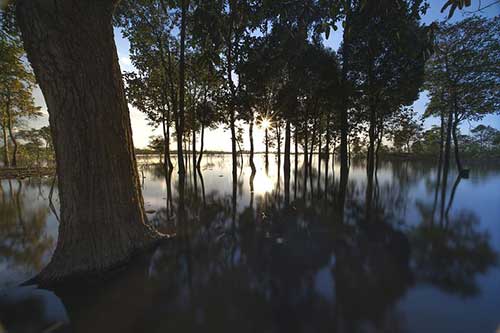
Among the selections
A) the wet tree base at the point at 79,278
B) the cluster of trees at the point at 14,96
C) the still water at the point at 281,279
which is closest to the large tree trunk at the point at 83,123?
the wet tree base at the point at 79,278

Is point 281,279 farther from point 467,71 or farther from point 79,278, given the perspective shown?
point 467,71

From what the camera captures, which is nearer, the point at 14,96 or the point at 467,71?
the point at 467,71

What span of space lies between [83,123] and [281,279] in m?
3.75

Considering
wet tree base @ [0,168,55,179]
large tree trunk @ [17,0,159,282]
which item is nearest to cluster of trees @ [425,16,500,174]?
large tree trunk @ [17,0,159,282]

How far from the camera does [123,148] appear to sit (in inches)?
118

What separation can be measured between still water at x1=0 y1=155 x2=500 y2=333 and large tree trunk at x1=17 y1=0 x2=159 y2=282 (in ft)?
1.76

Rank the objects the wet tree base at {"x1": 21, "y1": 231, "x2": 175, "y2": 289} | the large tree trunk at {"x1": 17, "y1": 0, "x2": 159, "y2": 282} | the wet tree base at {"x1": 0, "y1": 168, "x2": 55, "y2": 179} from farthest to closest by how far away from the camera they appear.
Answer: the wet tree base at {"x1": 0, "y1": 168, "x2": 55, "y2": 179}, the wet tree base at {"x1": 21, "y1": 231, "x2": 175, "y2": 289}, the large tree trunk at {"x1": 17, "y1": 0, "x2": 159, "y2": 282}

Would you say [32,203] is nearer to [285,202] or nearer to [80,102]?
[80,102]

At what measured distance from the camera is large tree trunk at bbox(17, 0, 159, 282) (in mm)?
2369

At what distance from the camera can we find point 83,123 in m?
2.55

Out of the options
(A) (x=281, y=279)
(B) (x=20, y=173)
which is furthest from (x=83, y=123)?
(B) (x=20, y=173)

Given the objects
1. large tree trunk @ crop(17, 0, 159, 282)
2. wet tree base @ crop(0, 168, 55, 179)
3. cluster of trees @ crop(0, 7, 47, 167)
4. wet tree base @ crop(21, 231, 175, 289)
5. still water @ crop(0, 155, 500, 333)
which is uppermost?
cluster of trees @ crop(0, 7, 47, 167)

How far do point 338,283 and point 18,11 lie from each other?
5.78m

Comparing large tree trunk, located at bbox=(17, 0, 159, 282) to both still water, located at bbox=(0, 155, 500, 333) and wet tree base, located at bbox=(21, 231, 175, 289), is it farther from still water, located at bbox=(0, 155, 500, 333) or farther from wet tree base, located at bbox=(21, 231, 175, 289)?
still water, located at bbox=(0, 155, 500, 333)
